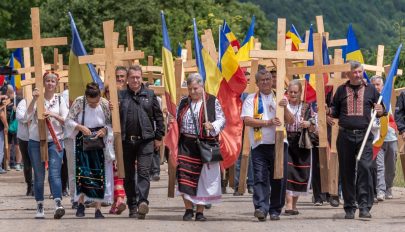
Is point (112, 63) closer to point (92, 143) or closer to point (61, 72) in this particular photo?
point (92, 143)

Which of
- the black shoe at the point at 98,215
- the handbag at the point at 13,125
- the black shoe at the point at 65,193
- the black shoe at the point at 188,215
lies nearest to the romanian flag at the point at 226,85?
the black shoe at the point at 188,215

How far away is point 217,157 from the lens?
17.8 metres

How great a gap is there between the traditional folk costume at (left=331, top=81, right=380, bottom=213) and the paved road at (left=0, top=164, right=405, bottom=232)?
0.31 metres

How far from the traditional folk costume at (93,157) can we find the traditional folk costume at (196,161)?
2.79ft

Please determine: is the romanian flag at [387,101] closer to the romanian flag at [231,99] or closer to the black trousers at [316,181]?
the black trousers at [316,181]

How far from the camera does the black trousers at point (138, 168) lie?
1791cm

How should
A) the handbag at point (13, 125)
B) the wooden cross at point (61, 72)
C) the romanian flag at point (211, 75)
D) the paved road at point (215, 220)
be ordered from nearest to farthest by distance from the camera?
the paved road at point (215, 220), the romanian flag at point (211, 75), the wooden cross at point (61, 72), the handbag at point (13, 125)

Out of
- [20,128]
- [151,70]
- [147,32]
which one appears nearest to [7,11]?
[147,32]

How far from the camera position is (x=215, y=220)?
17.8 m

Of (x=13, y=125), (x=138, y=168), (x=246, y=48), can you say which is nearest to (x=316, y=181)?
(x=138, y=168)

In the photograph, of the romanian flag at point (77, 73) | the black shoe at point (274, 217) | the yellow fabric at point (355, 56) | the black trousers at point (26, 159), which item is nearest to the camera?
the black shoe at point (274, 217)

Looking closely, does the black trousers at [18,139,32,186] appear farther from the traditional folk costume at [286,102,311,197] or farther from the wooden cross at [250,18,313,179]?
the wooden cross at [250,18,313,179]

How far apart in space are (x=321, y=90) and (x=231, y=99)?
1.19 m

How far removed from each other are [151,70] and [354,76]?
10370 millimetres
